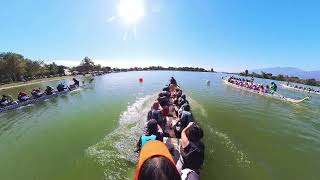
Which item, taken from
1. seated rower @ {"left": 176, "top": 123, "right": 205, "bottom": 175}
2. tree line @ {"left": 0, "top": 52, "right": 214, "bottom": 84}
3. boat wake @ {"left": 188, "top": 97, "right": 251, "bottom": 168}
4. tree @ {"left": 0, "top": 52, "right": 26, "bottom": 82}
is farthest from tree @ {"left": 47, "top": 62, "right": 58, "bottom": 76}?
seated rower @ {"left": 176, "top": 123, "right": 205, "bottom": 175}

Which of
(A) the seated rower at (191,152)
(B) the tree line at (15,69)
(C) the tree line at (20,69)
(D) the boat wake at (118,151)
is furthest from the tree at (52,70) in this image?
(A) the seated rower at (191,152)

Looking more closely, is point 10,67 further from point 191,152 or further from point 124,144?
point 191,152

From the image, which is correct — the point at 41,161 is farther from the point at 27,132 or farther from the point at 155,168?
the point at 155,168

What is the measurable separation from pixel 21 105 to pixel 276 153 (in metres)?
27.0

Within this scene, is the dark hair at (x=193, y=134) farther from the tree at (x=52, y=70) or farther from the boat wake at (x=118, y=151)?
the tree at (x=52, y=70)

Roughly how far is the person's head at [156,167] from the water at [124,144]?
7.85m

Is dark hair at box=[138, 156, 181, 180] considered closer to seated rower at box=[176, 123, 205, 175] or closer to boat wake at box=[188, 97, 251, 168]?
seated rower at box=[176, 123, 205, 175]

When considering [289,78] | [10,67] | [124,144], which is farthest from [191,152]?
[289,78]

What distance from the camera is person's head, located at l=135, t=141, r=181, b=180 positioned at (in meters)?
2.24

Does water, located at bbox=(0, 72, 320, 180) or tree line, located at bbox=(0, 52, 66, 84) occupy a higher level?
tree line, located at bbox=(0, 52, 66, 84)

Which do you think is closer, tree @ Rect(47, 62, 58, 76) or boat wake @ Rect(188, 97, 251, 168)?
boat wake @ Rect(188, 97, 251, 168)

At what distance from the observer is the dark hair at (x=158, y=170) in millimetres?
2238

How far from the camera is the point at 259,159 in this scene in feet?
39.7

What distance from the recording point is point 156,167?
2.27m
